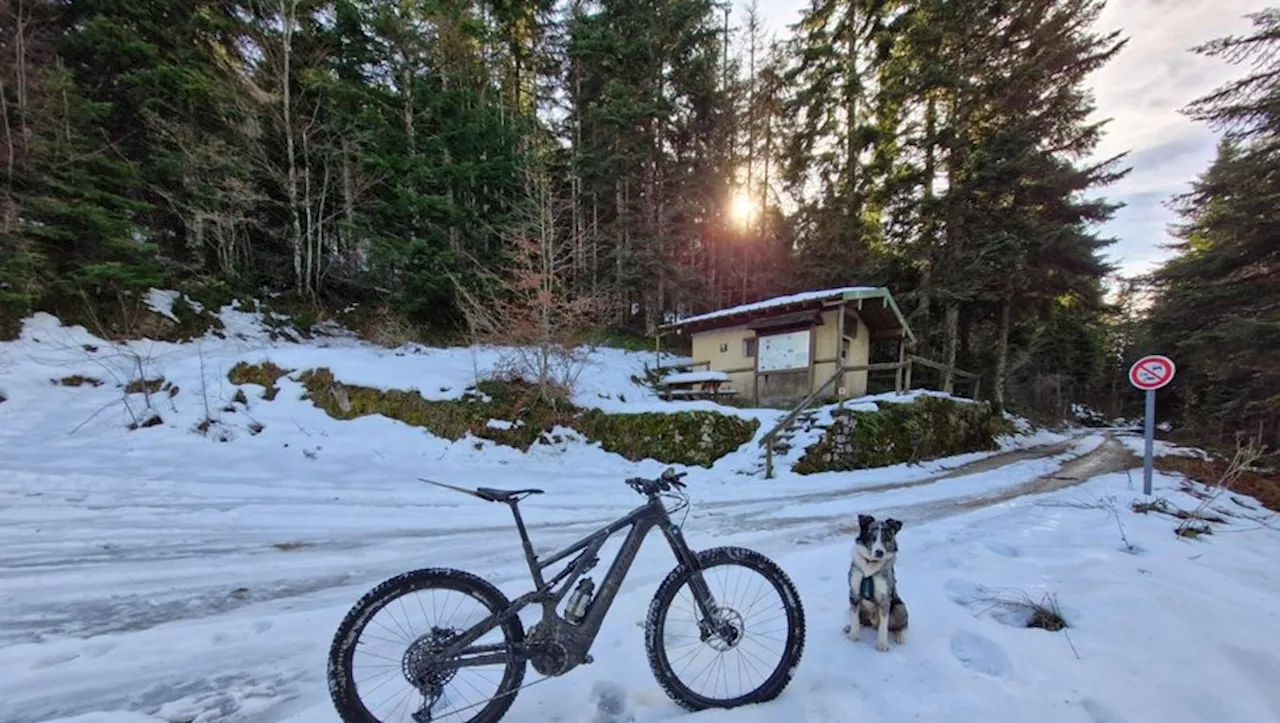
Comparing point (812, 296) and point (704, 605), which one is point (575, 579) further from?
point (812, 296)

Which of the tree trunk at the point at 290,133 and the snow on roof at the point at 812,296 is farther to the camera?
the tree trunk at the point at 290,133

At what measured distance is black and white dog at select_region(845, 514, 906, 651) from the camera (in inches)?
103

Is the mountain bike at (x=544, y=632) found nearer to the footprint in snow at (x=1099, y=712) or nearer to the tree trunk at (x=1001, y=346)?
the footprint in snow at (x=1099, y=712)

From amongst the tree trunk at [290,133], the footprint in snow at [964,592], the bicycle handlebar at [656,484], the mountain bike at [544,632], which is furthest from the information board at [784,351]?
the tree trunk at [290,133]

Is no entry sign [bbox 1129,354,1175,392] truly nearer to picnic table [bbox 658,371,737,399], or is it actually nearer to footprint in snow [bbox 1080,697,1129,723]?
footprint in snow [bbox 1080,697,1129,723]

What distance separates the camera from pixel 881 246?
782 inches

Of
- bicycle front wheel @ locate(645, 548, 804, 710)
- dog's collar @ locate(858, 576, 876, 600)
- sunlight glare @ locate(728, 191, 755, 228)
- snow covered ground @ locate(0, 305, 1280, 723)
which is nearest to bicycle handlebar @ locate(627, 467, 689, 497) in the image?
bicycle front wheel @ locate(645, 548, 804, 710)

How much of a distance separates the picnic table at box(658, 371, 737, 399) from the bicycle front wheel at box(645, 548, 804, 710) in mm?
11917

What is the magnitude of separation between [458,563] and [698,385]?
39.6 feet

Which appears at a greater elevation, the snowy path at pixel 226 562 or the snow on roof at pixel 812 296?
the snow on roof at pixel 812 296

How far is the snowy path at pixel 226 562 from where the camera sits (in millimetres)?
2486

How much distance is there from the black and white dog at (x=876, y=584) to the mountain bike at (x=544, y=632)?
→ 1.82 ft

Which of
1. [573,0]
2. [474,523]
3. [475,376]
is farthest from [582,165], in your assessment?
→ [474,523]

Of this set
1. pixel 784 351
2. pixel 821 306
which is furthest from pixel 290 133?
pixel 821 306
